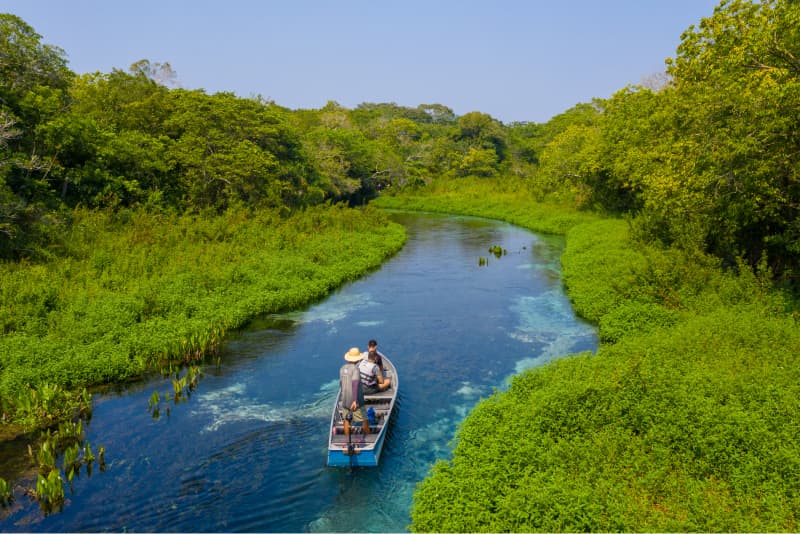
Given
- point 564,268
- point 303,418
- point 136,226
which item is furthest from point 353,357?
point 564,268

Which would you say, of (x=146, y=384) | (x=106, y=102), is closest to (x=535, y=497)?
(x=146, y=384)

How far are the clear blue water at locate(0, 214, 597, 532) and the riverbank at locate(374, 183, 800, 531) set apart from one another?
1.89 metres

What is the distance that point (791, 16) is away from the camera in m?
14.5

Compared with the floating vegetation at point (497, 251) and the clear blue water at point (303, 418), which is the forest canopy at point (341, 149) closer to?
the clear blue water at point (303, 418)

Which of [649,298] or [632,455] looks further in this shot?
[649,298]

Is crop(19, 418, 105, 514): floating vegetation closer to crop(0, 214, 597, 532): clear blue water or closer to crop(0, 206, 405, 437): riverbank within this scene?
crop(0, 214, 597, 532): clear blue water

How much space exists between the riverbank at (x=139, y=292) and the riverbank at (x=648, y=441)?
11745 millimetres

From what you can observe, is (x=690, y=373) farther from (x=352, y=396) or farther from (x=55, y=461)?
(x=55, y=461)

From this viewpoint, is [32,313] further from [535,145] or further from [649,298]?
[535,145]

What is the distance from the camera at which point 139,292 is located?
71.3 feet

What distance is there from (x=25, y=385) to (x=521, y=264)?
2921 centimetres

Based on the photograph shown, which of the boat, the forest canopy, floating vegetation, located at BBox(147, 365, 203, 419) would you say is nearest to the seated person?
the boat

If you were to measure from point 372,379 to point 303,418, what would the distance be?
231 centimetres

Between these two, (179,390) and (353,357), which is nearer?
(353,357)
